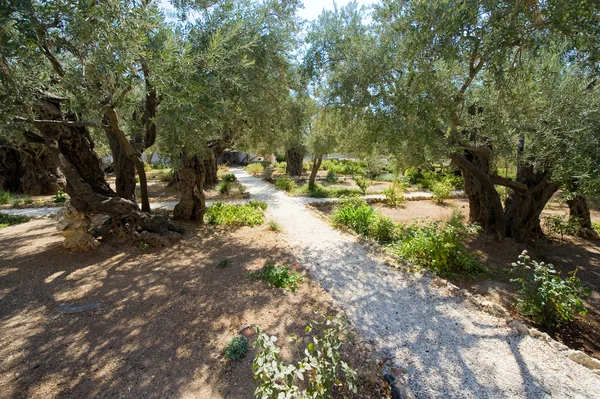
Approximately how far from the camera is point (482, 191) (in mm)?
7715

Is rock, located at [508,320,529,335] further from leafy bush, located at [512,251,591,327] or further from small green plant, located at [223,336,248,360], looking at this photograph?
small green plant, located at [223,336,248,360]

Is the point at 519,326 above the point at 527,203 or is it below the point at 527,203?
below

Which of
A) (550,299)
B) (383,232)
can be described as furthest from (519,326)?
(383,232)

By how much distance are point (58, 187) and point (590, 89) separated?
19014 millimetres

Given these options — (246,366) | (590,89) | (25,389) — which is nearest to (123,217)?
(25,389)

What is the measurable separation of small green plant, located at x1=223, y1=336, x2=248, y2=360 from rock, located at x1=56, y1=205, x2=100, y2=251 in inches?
176

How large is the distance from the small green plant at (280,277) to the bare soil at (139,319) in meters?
0.14

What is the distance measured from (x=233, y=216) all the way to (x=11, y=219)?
22.9ft

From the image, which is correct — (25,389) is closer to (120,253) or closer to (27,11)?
(120,253)

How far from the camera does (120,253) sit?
5566 millimetres

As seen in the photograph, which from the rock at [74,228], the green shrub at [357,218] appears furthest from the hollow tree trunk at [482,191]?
the rock at [74,228]

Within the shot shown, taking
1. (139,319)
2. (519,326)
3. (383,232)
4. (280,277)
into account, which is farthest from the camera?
(383,232)

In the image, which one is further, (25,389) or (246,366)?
(246,366)

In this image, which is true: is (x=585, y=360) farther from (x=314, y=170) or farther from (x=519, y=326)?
(x=314, y=170)
